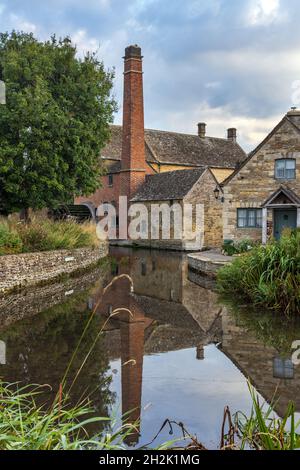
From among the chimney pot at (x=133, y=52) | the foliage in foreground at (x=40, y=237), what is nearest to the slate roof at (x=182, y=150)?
the chimney pot at (x=133, y=52)

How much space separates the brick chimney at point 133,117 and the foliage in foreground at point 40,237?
1259cm

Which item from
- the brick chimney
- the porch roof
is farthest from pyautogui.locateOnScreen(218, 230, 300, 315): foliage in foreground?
the brick chimney

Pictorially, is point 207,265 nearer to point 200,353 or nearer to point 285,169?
point 285,169

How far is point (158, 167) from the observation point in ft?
121

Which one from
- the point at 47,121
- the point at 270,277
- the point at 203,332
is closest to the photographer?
the point at 203,332

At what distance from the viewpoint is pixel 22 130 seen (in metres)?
19.7

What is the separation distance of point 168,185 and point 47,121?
12803 mm

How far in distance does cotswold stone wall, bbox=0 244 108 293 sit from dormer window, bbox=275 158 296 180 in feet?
31.8

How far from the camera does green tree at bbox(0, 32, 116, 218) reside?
1998 centimetres

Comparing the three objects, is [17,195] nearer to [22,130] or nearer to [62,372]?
[22,130]

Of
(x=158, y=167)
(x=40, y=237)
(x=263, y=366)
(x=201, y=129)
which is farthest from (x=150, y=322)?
(x=201, y=129)
